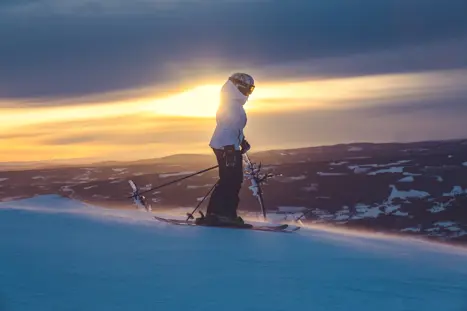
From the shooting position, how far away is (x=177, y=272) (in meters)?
7.85

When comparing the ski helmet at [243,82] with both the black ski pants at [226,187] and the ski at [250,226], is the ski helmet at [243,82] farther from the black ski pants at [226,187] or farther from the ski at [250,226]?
the ski at [250,226]

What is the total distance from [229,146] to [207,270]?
3.76 meters

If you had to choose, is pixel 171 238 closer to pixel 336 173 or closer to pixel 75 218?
pixel 75 218

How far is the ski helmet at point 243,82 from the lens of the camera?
11.6 meters

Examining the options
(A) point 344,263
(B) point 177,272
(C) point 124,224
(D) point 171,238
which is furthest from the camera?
(C) point 124,224

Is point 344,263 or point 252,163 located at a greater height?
point 252,163

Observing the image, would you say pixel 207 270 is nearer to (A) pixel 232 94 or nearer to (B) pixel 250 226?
(B) pixel 250 226

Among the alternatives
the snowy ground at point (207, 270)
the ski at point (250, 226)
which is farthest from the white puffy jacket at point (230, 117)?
the snowy ground at point (207, 270)

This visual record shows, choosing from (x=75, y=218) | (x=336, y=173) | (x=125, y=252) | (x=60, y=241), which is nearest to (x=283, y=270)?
(x=125, y=252)

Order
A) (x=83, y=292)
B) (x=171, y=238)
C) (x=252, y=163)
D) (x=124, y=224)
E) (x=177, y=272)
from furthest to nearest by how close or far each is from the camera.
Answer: (x=252, y=163) → (x=124, y=224) → (x=171, y=238) → (x=177, y=272) → (x=83, y=292)

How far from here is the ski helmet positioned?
1155 centimetres

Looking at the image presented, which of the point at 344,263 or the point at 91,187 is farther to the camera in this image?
the point at 91,187

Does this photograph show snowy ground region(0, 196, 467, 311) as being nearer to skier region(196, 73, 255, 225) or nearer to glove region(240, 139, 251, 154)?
skier region(196, 73, 255, 225)

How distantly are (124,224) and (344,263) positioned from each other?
314 centimetres
